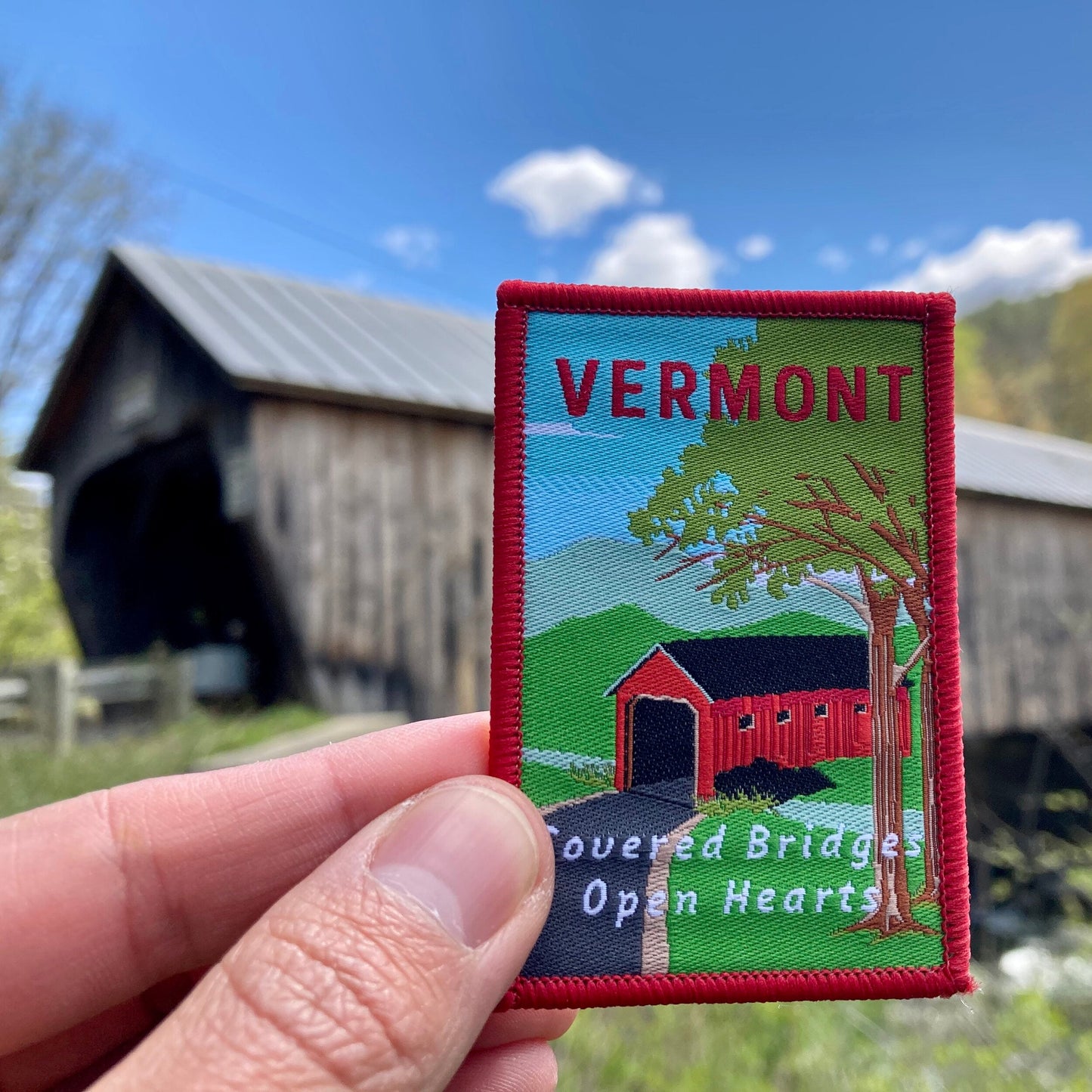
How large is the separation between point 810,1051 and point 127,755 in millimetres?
4764

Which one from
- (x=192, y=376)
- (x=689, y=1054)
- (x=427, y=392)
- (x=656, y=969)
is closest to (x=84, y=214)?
(x=192, y=376)

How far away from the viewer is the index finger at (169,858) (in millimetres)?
1688

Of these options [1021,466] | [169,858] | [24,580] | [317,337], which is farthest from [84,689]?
→ [1021,466]

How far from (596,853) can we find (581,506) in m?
0.60

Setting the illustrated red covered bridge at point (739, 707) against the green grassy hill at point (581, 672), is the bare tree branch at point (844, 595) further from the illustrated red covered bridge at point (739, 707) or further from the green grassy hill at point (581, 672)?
the green grassy hill at point (581, 672)

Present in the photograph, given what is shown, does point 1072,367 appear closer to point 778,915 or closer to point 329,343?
point 329,343

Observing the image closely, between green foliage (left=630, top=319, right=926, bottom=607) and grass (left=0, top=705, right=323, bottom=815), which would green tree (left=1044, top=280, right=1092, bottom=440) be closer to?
grass (left=0, top=705, right=323, bottom=815)

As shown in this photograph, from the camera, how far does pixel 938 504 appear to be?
157 centimetres

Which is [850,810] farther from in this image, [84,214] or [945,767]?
[84,214]

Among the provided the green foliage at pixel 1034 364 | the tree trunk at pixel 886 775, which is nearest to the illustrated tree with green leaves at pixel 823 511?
the tree trunk at pixel 886 775

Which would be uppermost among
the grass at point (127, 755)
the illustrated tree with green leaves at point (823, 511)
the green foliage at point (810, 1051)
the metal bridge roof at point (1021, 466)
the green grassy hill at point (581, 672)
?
the metal bridge roof at point (1021, 466)

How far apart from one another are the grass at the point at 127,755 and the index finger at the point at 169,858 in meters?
3.44

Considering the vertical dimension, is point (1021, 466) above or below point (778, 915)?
above

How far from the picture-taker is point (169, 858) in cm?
182
